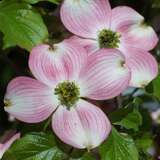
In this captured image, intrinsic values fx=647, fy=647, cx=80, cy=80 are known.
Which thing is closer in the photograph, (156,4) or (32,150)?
(32,150)

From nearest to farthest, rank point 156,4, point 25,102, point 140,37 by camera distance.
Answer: point 25,102
point 140,37
point 156,4

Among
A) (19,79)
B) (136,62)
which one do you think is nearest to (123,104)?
(136,62)

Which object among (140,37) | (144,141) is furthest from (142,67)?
(144,141)

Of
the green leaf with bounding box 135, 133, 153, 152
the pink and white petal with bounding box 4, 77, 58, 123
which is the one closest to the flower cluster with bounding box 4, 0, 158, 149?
the pink and white petal with bounding box 4, 77, 58, 123

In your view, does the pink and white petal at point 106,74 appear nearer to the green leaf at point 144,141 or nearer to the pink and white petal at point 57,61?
the pink and white petal at point 57,61

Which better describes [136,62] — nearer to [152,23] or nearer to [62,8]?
[62,8]

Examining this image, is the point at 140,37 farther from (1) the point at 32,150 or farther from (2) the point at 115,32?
(1) the point at 32,150
